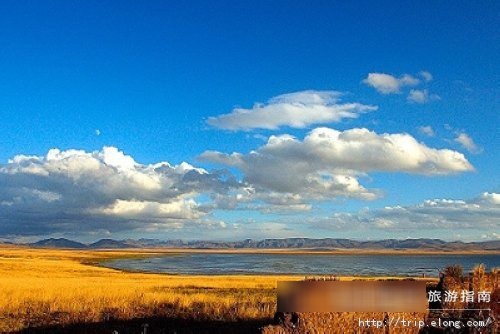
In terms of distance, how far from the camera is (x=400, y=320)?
1127 cm

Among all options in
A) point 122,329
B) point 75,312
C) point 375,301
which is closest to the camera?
point 375,301

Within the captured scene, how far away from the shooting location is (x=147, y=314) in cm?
2198

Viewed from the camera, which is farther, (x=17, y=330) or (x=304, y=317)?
(x=17, y=330)

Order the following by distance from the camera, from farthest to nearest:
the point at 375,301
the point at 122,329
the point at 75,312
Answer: the point at 75,312 < the point at 122,329 < the point at 375,301

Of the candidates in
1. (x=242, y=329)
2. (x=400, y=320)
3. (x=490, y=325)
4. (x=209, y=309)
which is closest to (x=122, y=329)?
(x=242, y=329)

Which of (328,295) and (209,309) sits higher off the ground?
(328,295)

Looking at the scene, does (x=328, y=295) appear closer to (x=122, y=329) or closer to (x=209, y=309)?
(x=122, y=329)

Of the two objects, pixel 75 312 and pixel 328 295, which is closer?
pixel 328 295

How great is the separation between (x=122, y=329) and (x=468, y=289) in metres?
10.0

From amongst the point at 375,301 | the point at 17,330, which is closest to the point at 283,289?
the point at 375,301

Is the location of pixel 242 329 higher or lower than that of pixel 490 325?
lower

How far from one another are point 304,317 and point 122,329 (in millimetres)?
8322

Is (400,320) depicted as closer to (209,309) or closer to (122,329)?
(122,329)

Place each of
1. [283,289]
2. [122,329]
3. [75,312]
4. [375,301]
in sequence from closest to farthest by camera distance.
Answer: [375,301], [283,289], [122,329], [75,312]
